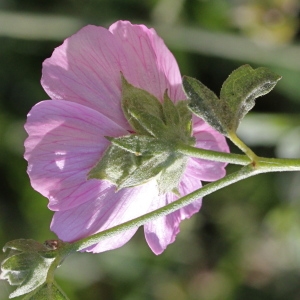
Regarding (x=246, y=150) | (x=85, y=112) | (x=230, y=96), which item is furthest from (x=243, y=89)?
(x=85, y=112)

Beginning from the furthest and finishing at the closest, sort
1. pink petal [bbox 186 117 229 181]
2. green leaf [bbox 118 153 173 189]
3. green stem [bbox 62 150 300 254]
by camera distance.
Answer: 1. pink petal [bbox 186 117 229 181]
2. green leaf [bbox 118 153 173 189]
3. green stem [bbox 62 150 300 254]

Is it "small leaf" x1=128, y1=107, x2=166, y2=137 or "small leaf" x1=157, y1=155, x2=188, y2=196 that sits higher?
"small leaf" x1=128, y1=107, x2=166, y2=137

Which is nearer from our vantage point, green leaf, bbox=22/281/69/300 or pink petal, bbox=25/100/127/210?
green leaf, bbox=22/281/69/300

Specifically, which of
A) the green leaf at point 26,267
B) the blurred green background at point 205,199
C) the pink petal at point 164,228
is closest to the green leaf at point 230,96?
the pink petal at point 164,228

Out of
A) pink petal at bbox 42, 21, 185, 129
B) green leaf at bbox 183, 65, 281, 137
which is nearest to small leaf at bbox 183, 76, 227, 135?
green leaf at bbox 183, 65, 281, 137

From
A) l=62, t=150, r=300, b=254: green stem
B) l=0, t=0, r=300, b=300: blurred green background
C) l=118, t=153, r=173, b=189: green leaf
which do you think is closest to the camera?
l=62, t=150, r=300, b=254: green stem

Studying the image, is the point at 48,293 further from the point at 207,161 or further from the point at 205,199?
the point at 205,199

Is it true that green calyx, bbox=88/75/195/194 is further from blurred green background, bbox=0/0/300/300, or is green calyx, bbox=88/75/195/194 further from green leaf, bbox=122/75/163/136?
blurred green background, bbox=0/0/300/300

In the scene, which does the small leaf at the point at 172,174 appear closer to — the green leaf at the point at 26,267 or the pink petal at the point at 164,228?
the pink petal at the point at 164,228
